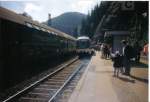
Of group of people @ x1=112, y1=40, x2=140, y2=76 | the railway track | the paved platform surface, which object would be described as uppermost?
group of people @ x1=112, y1=40, x2=140, y2=76

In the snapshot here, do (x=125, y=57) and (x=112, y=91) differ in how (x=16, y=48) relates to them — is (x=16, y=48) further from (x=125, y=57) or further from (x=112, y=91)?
(x=125, y=57)

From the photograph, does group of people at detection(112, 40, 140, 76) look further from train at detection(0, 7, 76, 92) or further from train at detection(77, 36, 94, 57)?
train at detection(77, 36, 94, 57)

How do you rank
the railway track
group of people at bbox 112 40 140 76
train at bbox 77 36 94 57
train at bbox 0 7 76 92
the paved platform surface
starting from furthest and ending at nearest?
train at bbox 77 36 94 57 < group of people at bbox 112 40 140 76 < train at bbox 0 7 76 92 < the railway track < the paved platform surface

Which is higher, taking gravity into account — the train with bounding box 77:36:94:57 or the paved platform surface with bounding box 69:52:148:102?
the train with bounding box 77:36:94:57

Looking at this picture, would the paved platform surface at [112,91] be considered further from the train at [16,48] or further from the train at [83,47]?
the train at [83,47]

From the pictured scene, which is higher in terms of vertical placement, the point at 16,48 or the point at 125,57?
the point at 16,48

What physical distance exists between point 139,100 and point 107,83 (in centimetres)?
386

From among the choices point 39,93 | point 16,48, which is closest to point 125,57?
point 39,93

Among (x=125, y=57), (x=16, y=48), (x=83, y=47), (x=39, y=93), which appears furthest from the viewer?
(x=83, y=47)

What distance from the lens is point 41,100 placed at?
10.7 m

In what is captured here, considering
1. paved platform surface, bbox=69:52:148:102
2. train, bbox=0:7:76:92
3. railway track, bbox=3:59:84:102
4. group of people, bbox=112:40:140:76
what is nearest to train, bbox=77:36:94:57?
train, bbox=0:7:76:92

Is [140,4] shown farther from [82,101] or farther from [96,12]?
[96,12]

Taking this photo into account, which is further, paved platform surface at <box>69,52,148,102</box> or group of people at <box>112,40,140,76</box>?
group of people at <box>112,40,140,76</box>

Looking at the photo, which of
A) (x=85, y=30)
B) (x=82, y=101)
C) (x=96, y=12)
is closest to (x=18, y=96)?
(x=82, y=101)
